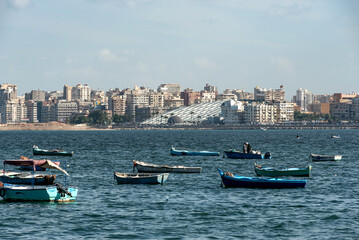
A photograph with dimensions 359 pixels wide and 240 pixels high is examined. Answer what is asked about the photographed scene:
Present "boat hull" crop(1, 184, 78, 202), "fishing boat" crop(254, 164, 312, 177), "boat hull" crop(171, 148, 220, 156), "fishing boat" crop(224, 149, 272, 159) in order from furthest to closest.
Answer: "boat hull" crop(171, 148, 220, 156), "fishing boat" crop(224, 149, 272, 159), "fishing boat" crop(254, 164, 312, 177), "boat hull" crop(1, 184, 78, 202)

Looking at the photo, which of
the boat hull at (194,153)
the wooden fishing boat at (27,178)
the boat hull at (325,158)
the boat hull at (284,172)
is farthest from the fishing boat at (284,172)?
the boat hull at (194,153)

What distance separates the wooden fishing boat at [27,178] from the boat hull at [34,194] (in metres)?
3.82

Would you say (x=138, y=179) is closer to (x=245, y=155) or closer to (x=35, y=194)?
(x=35, y=194)

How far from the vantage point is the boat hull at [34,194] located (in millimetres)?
44188

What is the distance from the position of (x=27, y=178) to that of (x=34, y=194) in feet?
23.1

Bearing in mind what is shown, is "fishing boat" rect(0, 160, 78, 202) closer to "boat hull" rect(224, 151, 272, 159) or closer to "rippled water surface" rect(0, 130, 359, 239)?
"rippled water surface" rect(0, 130, 359, 239)

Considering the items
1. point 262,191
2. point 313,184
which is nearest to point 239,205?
point 262,191

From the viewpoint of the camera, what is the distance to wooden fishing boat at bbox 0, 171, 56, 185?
48781mm

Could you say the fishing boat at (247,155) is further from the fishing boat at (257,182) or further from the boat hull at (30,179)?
the boat hull at (30,179)

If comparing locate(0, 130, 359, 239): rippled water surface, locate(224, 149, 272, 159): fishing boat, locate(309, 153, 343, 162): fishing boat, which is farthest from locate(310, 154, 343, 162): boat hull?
locate(0, 130, 359, 239): rippled water surface

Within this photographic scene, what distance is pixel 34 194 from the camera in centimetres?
4434

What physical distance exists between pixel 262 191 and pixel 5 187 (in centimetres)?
1878

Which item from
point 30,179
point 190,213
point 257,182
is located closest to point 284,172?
point 257,182

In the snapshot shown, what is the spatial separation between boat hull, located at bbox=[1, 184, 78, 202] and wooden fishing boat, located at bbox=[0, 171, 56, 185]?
150 inches
